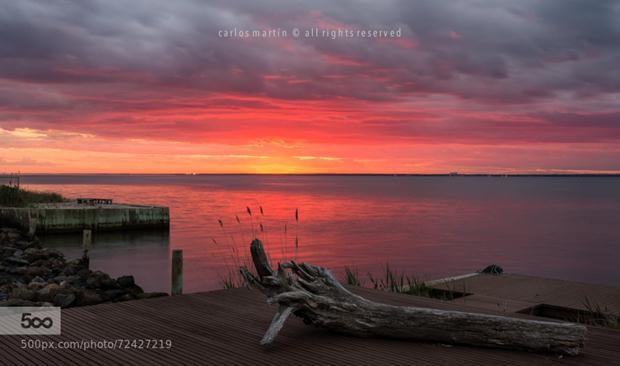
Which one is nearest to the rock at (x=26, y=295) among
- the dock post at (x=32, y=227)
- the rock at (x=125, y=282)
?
the rock at (x=125, y=282)

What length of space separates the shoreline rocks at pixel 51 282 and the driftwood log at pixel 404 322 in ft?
23.6

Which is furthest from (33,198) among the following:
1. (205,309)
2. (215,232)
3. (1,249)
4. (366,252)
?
(205,309)

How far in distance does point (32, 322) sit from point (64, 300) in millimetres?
4594

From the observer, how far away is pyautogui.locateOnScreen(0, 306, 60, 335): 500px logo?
7.65m

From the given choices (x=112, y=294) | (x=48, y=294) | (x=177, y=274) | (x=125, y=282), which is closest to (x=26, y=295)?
(x=48, y=294)

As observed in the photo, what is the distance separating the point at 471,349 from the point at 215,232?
38956 mm

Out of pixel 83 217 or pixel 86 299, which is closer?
pixel 86 299

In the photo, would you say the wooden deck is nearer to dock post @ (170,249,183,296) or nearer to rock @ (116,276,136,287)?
dock post @ (170,249,183,296)

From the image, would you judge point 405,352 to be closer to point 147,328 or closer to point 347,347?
point 347,347

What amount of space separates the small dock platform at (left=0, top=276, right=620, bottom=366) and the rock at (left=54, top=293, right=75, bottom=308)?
3.76 metres

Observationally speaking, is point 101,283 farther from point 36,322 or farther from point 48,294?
point 36,322

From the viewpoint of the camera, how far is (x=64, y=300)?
12289 millimetres

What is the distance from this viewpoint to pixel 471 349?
708cm

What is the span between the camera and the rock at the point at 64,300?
1225 centimetres
